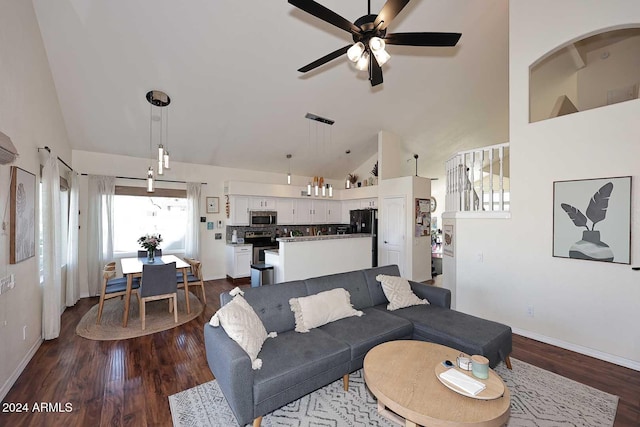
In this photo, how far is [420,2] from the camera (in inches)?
139

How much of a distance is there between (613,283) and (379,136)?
4.74m

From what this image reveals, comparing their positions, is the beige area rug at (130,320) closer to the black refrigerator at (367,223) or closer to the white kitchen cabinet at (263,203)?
the white kitchen cabinet at (263,203)

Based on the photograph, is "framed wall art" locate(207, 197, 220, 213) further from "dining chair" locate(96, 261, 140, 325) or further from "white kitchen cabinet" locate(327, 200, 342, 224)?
"white kitchen cabinet" locate(327, 200, 342, 224)

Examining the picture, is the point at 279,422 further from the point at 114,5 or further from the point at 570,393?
the point at 114,5

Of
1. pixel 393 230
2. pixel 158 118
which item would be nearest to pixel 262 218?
pixel 158 118

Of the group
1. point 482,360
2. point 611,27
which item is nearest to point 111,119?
point 482,360

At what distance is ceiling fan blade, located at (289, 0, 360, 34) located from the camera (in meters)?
1.95

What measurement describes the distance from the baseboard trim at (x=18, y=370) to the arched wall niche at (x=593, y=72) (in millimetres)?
7462

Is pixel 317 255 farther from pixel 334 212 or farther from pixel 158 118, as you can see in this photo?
pixel 158 118

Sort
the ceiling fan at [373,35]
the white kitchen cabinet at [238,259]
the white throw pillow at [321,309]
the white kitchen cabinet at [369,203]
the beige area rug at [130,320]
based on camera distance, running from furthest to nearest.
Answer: the white kitchen cabinet at [369,203]
the white kitchen cabinet at [238,259]
the beige area rug at [130,320]
the white throw pillow at [321,309]
the ceiling fan at [373,35]

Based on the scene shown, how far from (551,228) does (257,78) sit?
4590 mm

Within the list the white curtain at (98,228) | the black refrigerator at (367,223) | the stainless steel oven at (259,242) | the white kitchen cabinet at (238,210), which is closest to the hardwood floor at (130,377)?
the white curtain at (98,228)

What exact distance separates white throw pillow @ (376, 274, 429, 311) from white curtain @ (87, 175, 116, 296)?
518cm

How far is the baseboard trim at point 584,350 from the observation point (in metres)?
2.86
